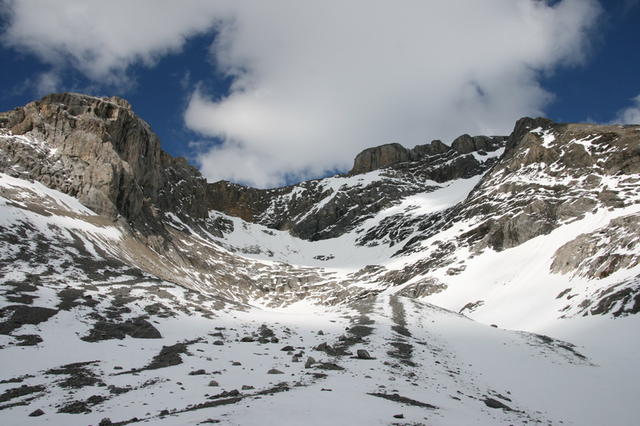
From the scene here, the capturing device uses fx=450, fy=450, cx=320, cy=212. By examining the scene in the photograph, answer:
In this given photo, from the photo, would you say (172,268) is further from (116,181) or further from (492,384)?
(492,384)

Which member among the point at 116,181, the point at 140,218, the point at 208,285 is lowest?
the point at 208,285

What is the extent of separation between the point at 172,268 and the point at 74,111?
54.3m

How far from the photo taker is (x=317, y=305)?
116 metres

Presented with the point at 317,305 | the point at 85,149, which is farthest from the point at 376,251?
the point at 85,149

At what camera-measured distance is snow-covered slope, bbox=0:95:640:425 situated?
691 inches

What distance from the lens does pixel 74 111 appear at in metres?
116

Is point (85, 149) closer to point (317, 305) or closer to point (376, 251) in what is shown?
point (317, 305)

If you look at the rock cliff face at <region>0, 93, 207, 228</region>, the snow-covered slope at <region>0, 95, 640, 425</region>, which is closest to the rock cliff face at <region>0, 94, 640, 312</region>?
the rock cliff face at <region>0, 93, 207, 228</region>

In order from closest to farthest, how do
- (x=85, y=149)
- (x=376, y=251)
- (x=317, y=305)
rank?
(x=85, y=149)
(x=317, y=305)
(x=376, y=251)

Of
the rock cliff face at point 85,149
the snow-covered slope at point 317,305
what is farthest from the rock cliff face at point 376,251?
the snow-covered slope at point 317,305

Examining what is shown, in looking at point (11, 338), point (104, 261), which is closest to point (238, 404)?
point (11, 338)

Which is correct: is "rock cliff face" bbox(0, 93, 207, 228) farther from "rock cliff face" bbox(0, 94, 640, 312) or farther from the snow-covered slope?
Result: the snow-covered slope

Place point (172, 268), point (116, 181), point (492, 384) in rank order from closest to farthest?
1. point (492, 384)
2. point (172, 268)
3. point (116, 181)

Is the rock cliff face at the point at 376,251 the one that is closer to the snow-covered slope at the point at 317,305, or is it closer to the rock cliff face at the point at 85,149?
the rock cliff face at the point at 85,149
